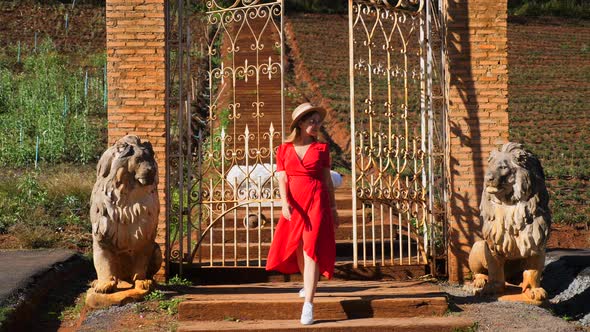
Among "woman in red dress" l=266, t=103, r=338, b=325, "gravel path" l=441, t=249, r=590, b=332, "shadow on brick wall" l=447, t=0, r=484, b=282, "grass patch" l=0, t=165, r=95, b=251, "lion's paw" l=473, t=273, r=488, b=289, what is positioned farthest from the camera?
"grass patch" l=0, t=165, r=95, b=251

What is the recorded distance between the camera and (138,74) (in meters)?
8.67

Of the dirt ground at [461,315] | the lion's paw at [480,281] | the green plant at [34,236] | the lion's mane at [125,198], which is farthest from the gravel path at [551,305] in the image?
the green plant at [34,236]

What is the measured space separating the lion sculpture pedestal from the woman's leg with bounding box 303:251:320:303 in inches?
55.9

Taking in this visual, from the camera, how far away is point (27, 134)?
56.5 ft

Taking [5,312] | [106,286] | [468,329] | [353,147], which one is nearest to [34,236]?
[106,286]

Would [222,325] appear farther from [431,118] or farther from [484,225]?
[431,118]

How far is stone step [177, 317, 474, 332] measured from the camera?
6.79 meters

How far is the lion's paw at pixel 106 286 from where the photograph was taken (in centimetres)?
747

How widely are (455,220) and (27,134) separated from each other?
35.0ft

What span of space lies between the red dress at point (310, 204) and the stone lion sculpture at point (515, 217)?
1513 millimetres

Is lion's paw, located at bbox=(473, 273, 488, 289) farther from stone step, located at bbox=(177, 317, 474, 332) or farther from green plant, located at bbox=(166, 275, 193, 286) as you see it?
green plant, located at bbox=(166, 275, 193, 286)

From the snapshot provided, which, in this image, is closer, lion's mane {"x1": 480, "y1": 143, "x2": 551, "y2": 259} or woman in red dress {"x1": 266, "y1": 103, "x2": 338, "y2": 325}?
woman in red dress {"x1": 266, "y1": 103, "x2": 338, "y2": 325}

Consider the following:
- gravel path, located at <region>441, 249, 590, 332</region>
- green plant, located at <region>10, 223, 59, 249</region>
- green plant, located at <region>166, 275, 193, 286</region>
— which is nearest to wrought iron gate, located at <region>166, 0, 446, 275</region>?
green plant, located at <region>166, 275, 193, 286</region>

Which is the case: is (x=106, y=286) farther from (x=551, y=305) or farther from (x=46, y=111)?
(x=46, y=111)
